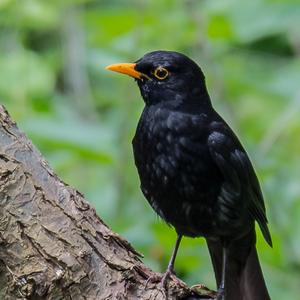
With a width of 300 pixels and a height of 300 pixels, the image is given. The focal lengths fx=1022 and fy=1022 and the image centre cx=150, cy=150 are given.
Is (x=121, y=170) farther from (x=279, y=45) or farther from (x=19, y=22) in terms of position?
(x=279, y=45)

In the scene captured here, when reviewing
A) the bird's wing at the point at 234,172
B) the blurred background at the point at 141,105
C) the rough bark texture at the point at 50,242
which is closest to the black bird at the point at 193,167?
the bird's wing at the point at 234,172

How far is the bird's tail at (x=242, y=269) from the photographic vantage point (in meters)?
5.18

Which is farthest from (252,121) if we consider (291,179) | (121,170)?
(121,170)

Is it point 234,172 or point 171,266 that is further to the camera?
point 234,172

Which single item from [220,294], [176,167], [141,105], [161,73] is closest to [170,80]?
[161,73]

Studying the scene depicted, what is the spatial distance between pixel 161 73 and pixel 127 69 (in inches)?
7.1

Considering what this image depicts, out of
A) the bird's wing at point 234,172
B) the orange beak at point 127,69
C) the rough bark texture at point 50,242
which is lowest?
the rough bark texture at point 50,242

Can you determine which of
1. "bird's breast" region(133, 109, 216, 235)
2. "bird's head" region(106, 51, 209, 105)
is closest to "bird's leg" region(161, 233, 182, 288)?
"bird's breast" region(133, 109, 216, 235)

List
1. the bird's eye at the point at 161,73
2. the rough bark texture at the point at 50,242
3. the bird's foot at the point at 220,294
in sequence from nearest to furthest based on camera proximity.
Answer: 1. the rough bark texture at the point at 50,242
2. the bird's foot at the point at 220,294
3. the bird's eye at the point at 161,73

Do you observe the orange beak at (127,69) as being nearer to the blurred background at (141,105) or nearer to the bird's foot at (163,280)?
the blurred background at (141,105)

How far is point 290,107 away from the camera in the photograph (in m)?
6.86

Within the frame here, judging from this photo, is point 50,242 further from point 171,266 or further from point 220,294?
point 220,294

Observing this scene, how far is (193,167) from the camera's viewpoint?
493cm

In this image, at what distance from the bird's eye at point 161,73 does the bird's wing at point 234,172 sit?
1.31ft
